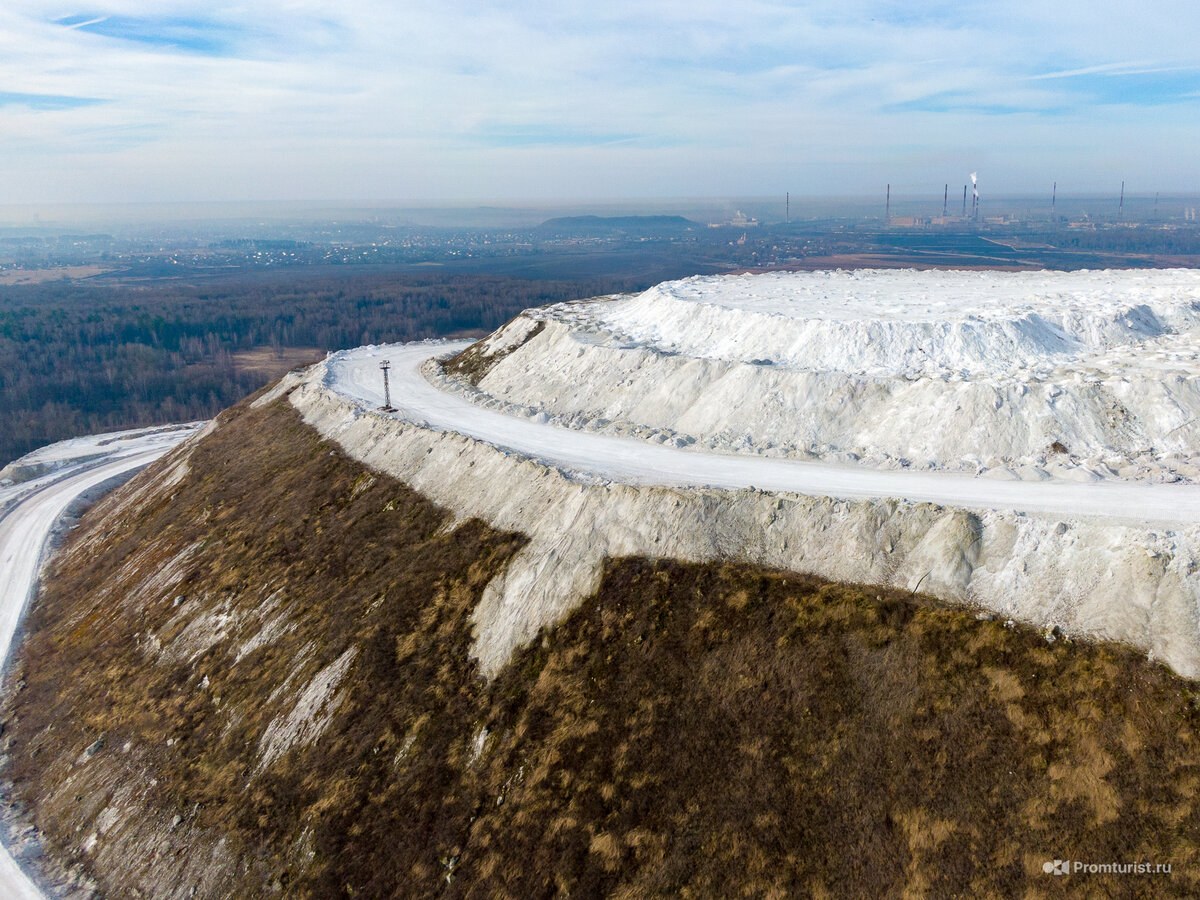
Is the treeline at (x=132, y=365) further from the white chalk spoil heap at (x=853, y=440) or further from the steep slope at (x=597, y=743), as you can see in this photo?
the steep slope at (x=597, y=743)

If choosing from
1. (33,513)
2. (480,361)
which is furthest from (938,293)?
(33,513)

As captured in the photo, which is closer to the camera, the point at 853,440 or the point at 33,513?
the point at 853,440

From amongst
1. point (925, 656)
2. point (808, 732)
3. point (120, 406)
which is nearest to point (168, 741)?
point (808, 732)

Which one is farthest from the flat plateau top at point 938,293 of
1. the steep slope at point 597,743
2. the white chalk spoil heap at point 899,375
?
the steep slope at point 597,743

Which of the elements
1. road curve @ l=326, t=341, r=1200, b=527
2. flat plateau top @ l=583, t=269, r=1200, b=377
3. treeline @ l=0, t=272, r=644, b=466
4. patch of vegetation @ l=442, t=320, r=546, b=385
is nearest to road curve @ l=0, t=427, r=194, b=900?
road curve @ l=326, t=341, r=1200, b=527

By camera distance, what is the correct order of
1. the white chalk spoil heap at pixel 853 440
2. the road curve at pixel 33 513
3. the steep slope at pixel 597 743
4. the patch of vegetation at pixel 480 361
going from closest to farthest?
the steep slope at pixel 597 743
the white chalk spoil heap at pixel 853 440
the road curve at pixel 33 513
the patch of vegetation at pixel 480 361

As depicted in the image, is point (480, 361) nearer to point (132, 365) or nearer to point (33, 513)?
point (33, 513)
